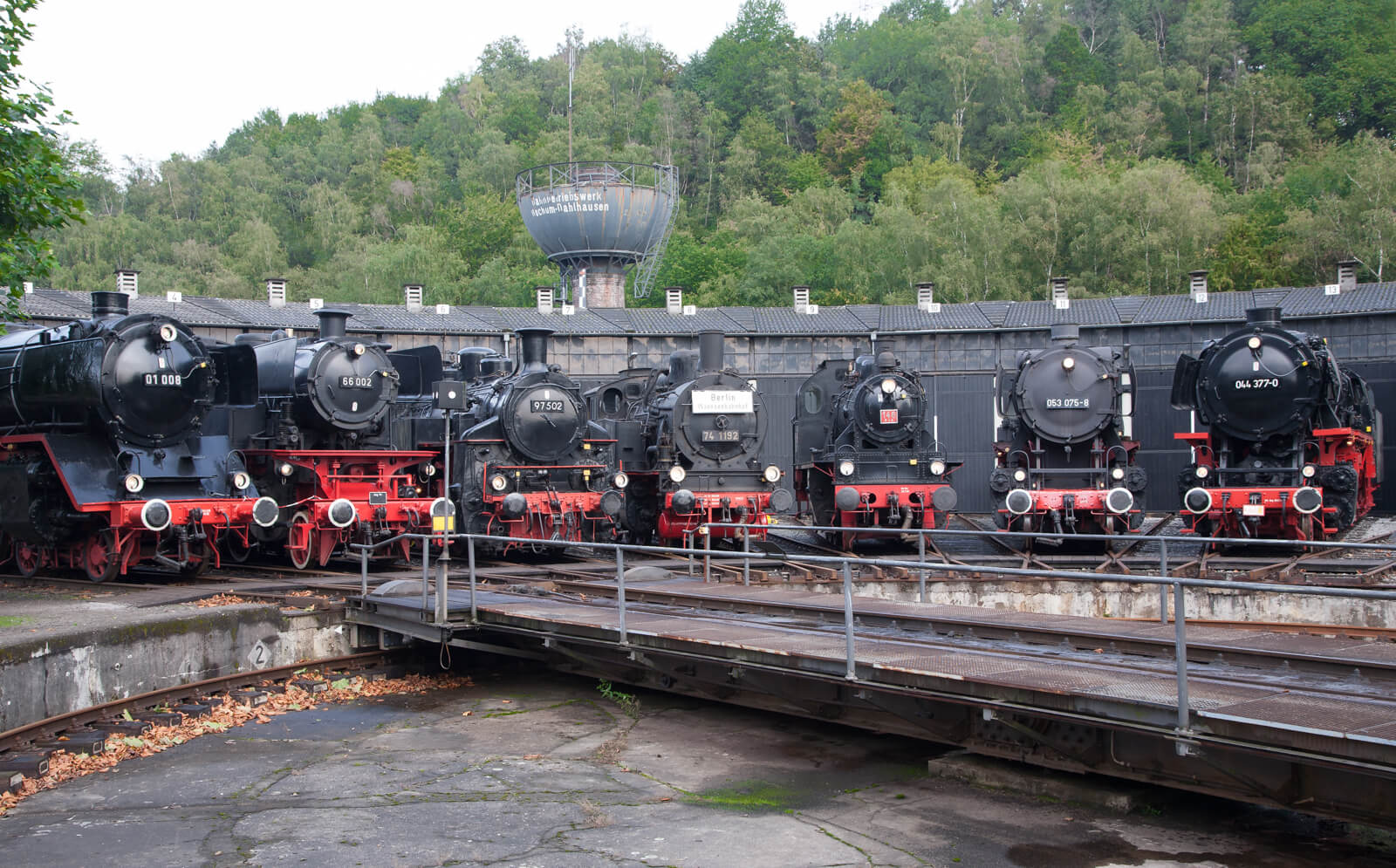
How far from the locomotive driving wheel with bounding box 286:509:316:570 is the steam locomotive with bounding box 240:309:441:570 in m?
0.01

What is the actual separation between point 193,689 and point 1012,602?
1048 cm

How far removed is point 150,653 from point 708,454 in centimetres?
1021

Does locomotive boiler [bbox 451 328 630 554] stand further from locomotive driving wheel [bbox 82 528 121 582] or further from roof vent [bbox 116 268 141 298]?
roof vent [bbox 116 268 141 298]

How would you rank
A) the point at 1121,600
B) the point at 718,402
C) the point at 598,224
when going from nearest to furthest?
the point at 1121,600, the point at 718,402, the point at 598,224

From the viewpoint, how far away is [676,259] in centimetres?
6688

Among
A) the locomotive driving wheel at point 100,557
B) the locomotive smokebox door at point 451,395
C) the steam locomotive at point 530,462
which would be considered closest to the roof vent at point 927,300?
the steam locomotive at point 530,462

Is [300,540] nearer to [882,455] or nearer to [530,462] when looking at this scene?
[530,462]

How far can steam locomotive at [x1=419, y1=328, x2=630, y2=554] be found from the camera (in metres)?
17.6

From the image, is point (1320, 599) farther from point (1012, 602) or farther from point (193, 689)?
point (193, 689)

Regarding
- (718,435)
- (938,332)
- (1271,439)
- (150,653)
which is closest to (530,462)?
(718,435)

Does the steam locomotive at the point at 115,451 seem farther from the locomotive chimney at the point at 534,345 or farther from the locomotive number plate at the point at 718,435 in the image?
the locomotive number plate at the point at 718,435

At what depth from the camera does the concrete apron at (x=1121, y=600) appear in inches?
561

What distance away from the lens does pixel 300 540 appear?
16.4 meters

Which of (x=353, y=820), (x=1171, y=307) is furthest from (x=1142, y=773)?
(x=1171, y=307)
